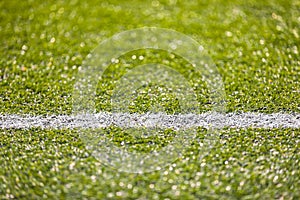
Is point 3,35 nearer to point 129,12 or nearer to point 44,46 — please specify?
point 44,46

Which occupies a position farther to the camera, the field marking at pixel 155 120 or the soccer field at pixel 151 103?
the field marking at pixel 155 120

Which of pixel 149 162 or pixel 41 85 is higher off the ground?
pixel 41 85

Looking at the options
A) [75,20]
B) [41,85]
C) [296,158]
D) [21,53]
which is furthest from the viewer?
[75,20]

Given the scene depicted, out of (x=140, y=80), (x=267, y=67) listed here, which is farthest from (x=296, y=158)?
(x=140, y=80)

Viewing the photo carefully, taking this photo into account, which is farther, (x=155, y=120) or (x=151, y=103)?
(x=151, y=103)

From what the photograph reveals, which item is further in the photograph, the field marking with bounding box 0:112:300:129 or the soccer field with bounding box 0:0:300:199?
the field marking with bounding box 0:112:300:129
